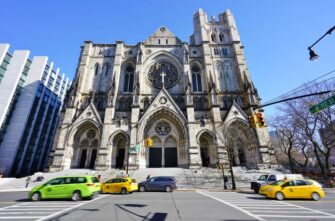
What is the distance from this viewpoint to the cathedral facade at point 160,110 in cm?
2445

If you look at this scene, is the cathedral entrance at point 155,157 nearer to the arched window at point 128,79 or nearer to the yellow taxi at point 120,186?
the arched window at point 128,79

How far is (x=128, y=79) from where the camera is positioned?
3294 centimetres

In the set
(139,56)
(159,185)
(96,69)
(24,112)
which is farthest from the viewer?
(24,112)

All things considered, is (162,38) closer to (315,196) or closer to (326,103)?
(326,103)

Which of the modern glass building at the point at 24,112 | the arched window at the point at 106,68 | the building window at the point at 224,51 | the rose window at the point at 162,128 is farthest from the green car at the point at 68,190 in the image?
the building window at the point at 224,51

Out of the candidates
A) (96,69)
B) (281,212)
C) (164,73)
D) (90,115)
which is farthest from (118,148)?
(281,212)

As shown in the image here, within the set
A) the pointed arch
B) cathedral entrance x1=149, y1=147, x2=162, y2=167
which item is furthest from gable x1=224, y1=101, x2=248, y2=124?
the pointed arch

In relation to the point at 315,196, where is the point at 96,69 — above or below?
above

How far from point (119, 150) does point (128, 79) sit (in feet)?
45.3

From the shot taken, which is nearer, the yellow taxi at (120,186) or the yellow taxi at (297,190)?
the yellow taxi at (297,190)

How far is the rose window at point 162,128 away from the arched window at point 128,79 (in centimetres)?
932

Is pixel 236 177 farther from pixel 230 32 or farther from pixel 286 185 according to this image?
pixel 230 32

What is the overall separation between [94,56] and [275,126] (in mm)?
33786

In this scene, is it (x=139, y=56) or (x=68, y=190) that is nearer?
(x=68, y=190)
